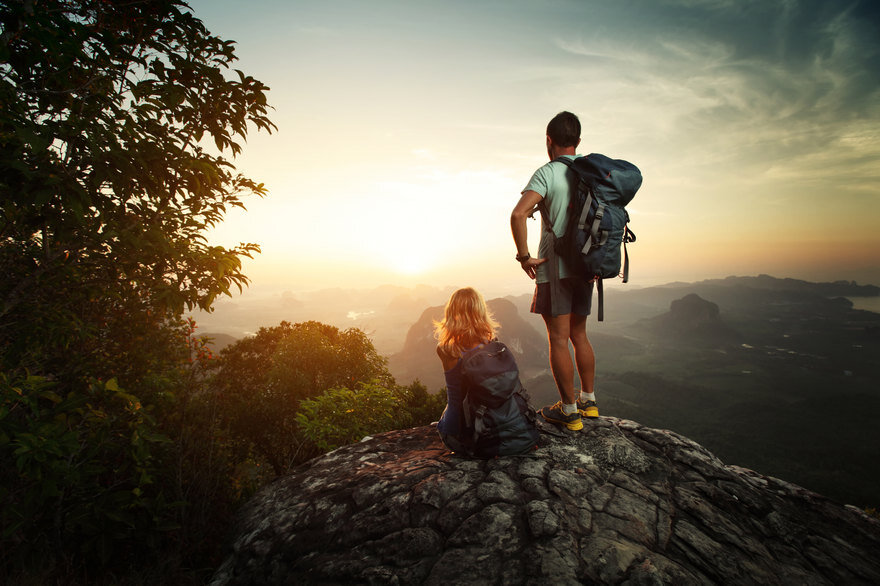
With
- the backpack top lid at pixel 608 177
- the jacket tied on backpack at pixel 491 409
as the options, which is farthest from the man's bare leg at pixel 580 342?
the backpack top lid at pixel 608 177

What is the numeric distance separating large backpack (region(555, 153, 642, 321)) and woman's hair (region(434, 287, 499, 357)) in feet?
4.18

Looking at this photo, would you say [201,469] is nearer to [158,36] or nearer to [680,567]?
[158,36]

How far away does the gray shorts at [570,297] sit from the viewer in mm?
4020

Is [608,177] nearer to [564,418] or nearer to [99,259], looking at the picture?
[564,418]

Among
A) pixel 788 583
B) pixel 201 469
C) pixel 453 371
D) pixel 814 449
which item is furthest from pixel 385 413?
pixel 814 449

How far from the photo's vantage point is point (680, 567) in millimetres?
2838

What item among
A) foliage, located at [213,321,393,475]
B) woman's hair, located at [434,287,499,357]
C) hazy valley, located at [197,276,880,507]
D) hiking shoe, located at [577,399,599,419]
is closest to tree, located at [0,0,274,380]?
woman's hair, located at [434,287,499,357]

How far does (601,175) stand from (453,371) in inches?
110

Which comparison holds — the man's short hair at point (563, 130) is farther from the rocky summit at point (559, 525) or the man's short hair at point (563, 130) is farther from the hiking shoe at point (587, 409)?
the rocky summit at point (559, 525)

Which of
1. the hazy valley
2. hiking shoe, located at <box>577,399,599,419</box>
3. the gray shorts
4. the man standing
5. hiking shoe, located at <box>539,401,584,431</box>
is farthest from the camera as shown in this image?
the hazy valley

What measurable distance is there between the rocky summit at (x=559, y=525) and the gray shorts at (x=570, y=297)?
1.76m

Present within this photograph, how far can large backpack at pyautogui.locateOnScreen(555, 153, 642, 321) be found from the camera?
12.3 feet

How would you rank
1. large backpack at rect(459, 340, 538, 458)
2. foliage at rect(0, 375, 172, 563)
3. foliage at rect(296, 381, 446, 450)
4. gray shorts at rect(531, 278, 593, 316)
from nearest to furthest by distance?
1. foliage at rect(0, 375, 172, 563)
2. large backpack at rect(459, 340, 538, 458)
3. gray shorts at rect(531, 278, 593, 316)
4. foliage at rect(296, 381, 446, 450)

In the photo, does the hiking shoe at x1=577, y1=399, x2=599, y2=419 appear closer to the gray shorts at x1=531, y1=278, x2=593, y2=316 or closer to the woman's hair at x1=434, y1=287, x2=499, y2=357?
the gray shorts at x1=531, y1=278, x2=593, y2=316
